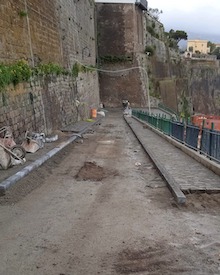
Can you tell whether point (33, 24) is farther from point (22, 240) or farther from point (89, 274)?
point (89, 274)

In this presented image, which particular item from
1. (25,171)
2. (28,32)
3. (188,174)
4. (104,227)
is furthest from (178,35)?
(104,227)

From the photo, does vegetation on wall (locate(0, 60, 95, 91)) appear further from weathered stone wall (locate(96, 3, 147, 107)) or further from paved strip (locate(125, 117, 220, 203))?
weathered stone wall (locate(96, 3, 147, 107))

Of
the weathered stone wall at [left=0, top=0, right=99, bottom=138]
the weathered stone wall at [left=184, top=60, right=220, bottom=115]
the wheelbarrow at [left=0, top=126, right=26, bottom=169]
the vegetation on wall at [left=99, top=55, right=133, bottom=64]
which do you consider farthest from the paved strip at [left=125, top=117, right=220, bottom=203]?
the weathered stone wall at [left=184, top=60, right=220, bottom=115]

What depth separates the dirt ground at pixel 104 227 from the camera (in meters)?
3.97

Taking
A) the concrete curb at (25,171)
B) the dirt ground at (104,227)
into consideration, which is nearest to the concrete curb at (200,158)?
the dirt ground at (104,227)

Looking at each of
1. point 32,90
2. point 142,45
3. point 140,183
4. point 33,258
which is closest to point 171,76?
point 142,45

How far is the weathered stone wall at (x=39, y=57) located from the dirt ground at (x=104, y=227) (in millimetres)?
3687

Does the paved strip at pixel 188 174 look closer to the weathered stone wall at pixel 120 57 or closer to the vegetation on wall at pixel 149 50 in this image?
the weathered stone wall at pixel 120 57

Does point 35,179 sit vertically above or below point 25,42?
below

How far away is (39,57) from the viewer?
15.9 meters

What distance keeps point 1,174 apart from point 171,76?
6004 cm

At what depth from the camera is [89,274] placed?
147 inches

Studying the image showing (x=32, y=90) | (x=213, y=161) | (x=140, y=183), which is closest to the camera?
(x=140, y=183)

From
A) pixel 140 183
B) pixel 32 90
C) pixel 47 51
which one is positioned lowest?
pixel 140 183
